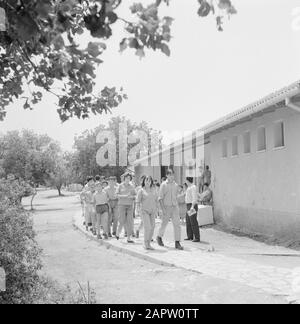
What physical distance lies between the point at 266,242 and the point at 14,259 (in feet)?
25.0

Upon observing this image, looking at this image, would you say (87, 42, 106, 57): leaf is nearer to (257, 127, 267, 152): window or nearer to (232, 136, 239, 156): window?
(257, 127, 267, 152): window

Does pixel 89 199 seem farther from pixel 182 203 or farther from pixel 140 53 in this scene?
pixel 140 53

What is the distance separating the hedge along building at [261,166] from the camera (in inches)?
432

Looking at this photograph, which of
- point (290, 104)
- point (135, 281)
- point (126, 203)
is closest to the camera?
point (135, 281)

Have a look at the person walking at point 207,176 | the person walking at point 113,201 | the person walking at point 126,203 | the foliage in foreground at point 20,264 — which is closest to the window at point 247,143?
the person walking at point 207,176

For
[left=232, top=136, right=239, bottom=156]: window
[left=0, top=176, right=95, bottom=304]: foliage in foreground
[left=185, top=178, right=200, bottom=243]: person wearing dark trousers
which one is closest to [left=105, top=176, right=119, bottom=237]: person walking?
[left=185, top=178, right=200, bottom=243]: person wearing dark trousers

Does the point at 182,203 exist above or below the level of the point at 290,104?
below

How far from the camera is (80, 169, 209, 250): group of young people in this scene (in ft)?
33.9

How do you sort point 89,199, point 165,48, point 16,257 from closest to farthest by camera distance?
point 165,48, point 16,257, point 89,199

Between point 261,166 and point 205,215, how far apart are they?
11.1 feet

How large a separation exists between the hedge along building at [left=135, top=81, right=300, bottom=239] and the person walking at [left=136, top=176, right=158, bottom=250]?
3.37 metres

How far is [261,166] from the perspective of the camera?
13000mm

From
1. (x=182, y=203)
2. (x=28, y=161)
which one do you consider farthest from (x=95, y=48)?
(x=28, y=161)
